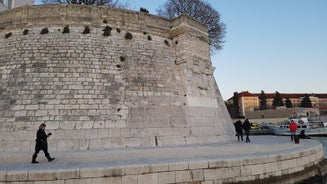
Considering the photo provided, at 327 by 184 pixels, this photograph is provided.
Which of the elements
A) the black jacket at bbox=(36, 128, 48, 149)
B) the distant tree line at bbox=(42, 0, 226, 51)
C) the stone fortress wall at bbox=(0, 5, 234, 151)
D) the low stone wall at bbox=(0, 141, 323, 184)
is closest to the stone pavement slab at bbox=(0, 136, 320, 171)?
the low stone wall at bbox=(0, 141, 323, 184)

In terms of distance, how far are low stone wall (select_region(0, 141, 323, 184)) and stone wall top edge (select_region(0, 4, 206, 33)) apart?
29.1ft

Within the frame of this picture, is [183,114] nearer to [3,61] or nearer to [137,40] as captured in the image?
[137,40]

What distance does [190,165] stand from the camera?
6645mm

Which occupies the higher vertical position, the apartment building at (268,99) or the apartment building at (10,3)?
the apartment building at (10,3)

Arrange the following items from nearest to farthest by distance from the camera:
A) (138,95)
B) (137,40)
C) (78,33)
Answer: (138,95)
(78,33)
(137,40)

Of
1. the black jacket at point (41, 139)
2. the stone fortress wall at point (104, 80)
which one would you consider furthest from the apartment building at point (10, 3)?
the black jacket at point (41, 139)

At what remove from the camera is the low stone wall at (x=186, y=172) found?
5.78 meters

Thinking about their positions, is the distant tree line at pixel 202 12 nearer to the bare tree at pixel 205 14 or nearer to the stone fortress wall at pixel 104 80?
the bare tree at pixel 205 14

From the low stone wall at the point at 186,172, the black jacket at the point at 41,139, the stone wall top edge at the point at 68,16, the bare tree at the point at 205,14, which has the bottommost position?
the low stone wall at the point at 186,172

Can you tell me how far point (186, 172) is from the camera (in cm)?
659

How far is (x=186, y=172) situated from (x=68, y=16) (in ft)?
34.1

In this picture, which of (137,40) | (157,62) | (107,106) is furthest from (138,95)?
(137,40)

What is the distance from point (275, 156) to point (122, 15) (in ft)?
33.6

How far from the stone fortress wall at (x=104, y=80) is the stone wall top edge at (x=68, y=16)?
5 centimetres
